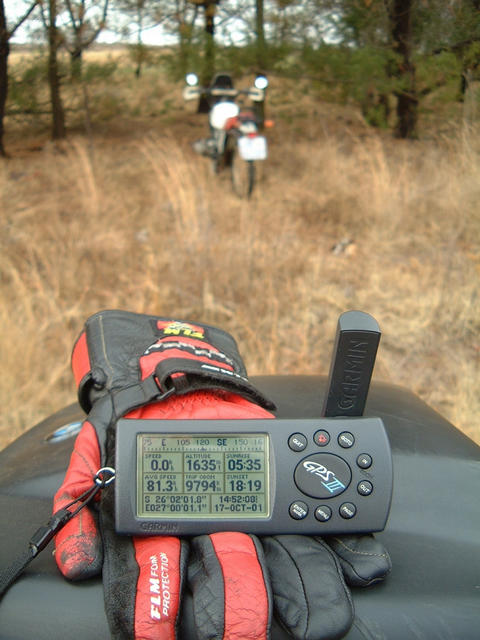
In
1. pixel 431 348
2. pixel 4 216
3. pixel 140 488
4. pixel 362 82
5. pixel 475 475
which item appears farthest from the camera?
pixel 4 216

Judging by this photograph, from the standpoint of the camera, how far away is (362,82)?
370 centimetres

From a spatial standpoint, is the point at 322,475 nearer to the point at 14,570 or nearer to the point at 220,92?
the point at 14,570

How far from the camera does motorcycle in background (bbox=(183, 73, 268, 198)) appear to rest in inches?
203

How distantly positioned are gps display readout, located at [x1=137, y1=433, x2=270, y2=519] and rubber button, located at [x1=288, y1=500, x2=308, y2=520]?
0.12 ft

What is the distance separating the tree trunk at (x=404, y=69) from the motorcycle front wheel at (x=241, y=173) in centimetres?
146

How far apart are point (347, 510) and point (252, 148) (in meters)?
4.53

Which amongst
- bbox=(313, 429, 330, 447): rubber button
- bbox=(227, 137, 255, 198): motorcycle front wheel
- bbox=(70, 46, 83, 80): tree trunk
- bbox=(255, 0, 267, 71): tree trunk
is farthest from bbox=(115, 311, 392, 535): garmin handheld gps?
bbox=(227, 137, 255, 198): motorcycle front wheel

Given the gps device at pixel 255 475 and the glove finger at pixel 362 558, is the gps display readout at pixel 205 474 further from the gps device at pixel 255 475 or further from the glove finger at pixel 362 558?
the glove finger at pixel 362 558

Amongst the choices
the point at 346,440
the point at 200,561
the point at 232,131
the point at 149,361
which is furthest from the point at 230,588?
the point at 232,131

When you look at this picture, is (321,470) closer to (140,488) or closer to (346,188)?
(140,488)

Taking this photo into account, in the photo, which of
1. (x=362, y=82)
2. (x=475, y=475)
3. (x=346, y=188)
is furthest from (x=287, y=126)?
(x=475, y=475)

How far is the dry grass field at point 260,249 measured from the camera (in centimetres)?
305

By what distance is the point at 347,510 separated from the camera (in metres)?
0.90

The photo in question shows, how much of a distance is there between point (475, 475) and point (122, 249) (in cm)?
339
